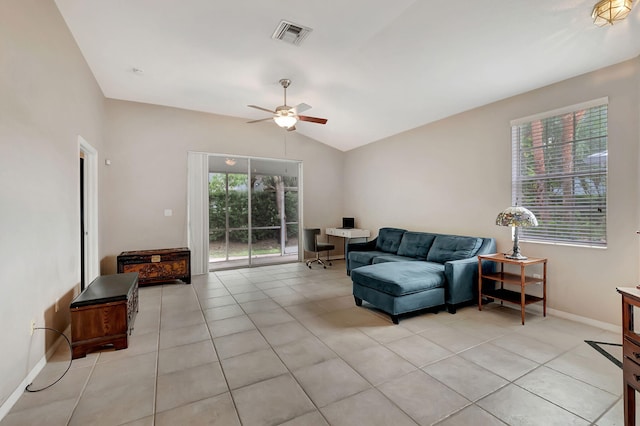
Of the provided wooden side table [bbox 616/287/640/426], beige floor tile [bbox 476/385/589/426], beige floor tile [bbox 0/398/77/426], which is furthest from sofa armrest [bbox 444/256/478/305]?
beige floor tile [bbox 0/398/77/426]

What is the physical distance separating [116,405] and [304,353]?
142 cm

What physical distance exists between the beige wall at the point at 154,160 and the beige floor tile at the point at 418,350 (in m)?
4.75

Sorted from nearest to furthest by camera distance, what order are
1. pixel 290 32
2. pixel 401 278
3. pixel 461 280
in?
pixel 290 32, pixel 401 278, pixel 461 280

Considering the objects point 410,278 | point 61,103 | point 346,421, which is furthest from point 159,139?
point 346,421

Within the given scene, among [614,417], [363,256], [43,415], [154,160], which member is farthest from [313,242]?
[614,417]

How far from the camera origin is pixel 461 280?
3.76 m

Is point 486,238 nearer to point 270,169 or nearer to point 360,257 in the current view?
point 360,257

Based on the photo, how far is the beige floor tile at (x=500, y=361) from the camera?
7.67ft

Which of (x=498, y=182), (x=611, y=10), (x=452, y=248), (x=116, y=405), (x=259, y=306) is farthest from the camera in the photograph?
(x=452, y=248)

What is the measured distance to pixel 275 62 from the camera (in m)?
3.92

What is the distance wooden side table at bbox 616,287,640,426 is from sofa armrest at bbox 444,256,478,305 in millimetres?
2119

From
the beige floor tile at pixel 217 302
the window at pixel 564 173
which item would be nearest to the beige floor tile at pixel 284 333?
the beige floor tile at pixel 217 302

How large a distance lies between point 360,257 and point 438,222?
1522mm

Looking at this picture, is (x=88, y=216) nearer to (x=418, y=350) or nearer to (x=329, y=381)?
(x=329, y=381)
